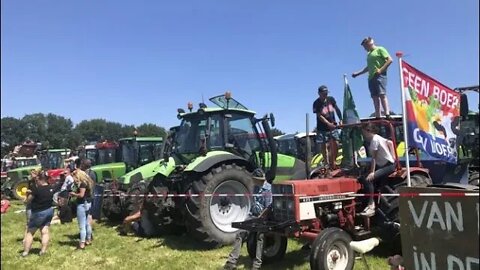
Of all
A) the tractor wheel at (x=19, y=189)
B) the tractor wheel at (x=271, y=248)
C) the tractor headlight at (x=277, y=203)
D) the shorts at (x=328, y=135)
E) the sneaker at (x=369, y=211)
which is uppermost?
the shorts at (x=328, y=135)

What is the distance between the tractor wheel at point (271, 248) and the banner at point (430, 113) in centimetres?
231

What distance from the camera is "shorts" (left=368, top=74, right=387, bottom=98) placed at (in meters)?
7.72

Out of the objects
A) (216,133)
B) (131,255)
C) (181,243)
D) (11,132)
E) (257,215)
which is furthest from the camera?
(11,132)

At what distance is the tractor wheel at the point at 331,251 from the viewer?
5.56 m

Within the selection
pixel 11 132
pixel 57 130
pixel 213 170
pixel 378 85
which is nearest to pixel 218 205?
pixel 213 170

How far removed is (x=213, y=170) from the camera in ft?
26.0

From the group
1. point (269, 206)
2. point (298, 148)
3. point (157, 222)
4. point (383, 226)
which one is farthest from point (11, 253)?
point (298, 148)

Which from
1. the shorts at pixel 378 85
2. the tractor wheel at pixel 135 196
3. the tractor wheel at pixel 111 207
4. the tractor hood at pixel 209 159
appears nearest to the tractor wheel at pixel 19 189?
the tractor wheel at pixel 111 207

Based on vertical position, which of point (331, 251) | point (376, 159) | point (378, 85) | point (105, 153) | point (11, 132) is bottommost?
point (331, 251)

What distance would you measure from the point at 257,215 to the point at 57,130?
86181 mm

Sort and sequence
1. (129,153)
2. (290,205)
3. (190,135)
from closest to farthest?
(290,205), (190,135), (129,153)

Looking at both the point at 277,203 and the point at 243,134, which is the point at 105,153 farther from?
the point at 277,203

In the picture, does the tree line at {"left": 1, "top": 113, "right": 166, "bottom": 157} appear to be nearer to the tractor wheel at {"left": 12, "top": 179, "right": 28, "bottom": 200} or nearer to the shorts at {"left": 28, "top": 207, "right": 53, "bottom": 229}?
the tractor wheel at {"left": 12, "top": 179, "right": 28, "bottom": 200}

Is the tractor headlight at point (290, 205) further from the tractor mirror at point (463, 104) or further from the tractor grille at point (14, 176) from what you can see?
the tractor grille at point (14, 176)
